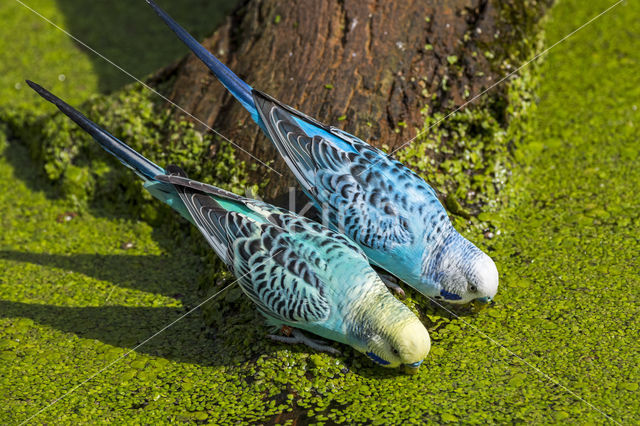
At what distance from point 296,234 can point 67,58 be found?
4431mm

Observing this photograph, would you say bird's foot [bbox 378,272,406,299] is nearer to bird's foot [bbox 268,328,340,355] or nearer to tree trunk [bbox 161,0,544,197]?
bird's foot [bbox 268,328,340,355]

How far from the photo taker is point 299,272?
312 cm

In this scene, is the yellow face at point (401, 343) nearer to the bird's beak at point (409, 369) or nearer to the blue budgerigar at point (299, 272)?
the blue budgerigar at point (299, 272)

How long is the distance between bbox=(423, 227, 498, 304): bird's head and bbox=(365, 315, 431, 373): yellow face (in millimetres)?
475

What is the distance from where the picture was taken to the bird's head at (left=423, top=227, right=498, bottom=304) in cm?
338

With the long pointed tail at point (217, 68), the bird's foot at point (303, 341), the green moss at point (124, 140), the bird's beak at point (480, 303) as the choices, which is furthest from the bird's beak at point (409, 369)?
the green moss at point (124, 140)

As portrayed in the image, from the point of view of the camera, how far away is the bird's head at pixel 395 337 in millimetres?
2965

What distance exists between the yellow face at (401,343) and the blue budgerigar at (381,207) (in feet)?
1.63

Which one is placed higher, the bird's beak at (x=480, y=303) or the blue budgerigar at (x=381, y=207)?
the blue budgerigar at (x=381, y=207)

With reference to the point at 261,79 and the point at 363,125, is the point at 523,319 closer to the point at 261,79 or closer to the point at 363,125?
the point at 363,125

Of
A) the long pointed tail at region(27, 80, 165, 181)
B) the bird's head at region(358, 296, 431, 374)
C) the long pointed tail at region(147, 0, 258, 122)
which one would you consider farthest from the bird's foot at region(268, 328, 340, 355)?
the long pointed tail at region(147, 0, 258, 122)

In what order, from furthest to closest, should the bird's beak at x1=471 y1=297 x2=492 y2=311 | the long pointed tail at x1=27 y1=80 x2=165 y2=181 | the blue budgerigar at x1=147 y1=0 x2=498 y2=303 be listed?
the bird's beak at x1=471 y1=297 x2=492 y2=311, the blue budgerigar at x1=147 y1=0 x2=498 y2=303, the long pointed tail at x1=27 y1=80 x2=165 y2=181

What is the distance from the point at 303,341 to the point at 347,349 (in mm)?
236

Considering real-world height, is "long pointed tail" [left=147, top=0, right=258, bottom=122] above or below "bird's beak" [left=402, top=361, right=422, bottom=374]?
above
